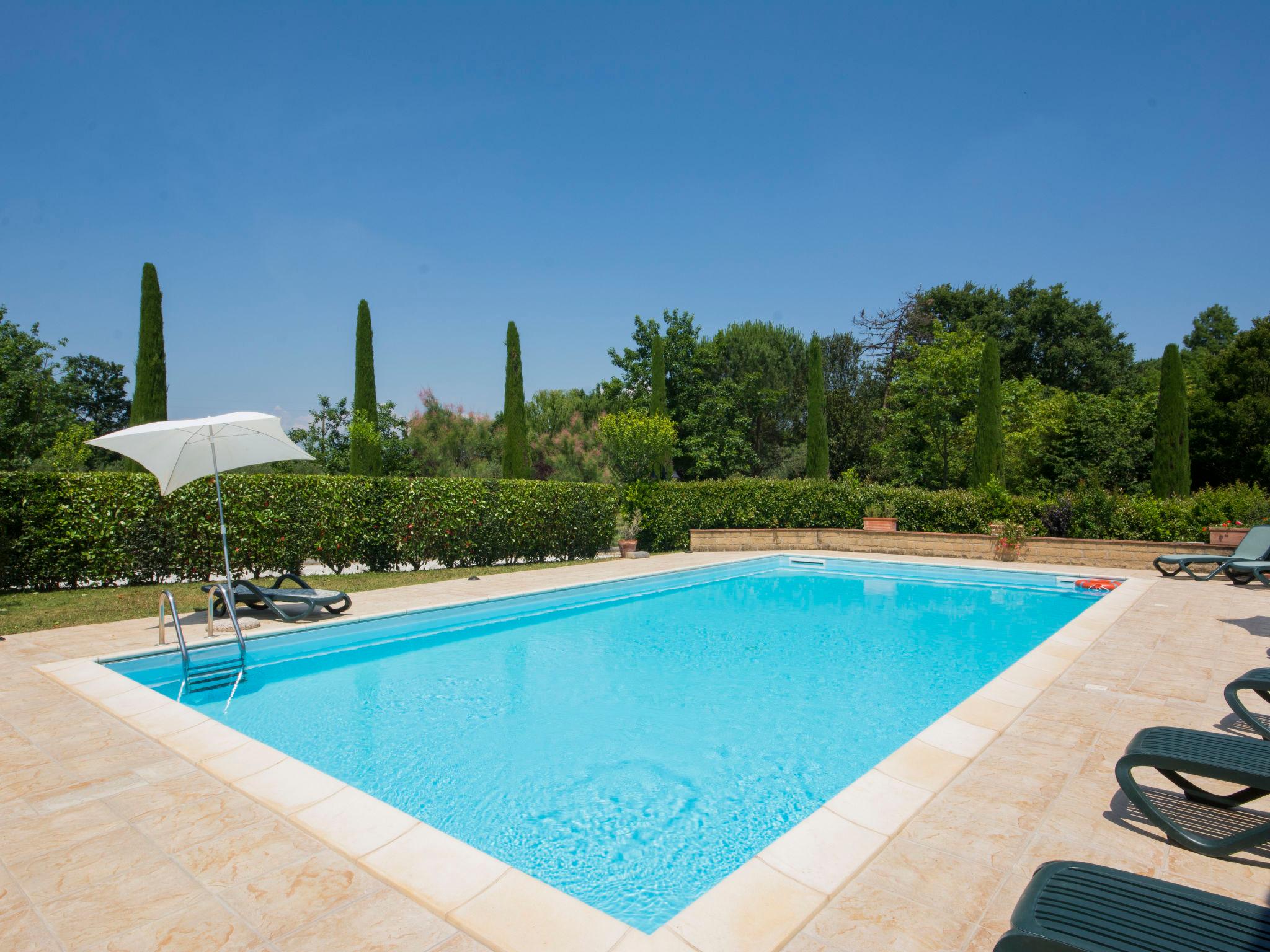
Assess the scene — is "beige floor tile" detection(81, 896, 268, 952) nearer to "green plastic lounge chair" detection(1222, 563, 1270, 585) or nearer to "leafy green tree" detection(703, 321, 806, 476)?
"green plastic lounge chair" detection(1222, 563, 1270, 585)

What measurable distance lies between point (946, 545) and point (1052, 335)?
26.3m

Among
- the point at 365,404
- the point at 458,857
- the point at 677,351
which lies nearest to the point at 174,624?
the point at 458,857

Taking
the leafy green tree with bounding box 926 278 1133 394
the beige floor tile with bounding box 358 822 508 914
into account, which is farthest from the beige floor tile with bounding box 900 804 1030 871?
the leafy green tree with bounding box 926 278 1133 394

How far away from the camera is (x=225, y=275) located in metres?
18.0

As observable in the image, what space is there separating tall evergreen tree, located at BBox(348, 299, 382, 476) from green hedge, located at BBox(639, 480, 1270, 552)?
771cm

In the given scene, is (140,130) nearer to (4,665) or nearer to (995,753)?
(4,665)

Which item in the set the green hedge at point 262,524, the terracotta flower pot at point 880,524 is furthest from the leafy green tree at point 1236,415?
the green hedge at point 262,524

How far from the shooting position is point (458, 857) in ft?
9.43

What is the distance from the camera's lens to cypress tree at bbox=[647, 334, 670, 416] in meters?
26.5

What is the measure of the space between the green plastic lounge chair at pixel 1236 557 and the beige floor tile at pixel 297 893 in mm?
13459

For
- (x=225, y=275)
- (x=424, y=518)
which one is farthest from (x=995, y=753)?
(x=225, y=275)

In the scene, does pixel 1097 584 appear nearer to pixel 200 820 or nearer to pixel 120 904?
pixel 200 820

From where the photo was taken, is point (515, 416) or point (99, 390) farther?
point (99, 390)

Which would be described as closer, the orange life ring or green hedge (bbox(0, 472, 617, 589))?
green hedge (bbox(0, 472, 617, 589))
